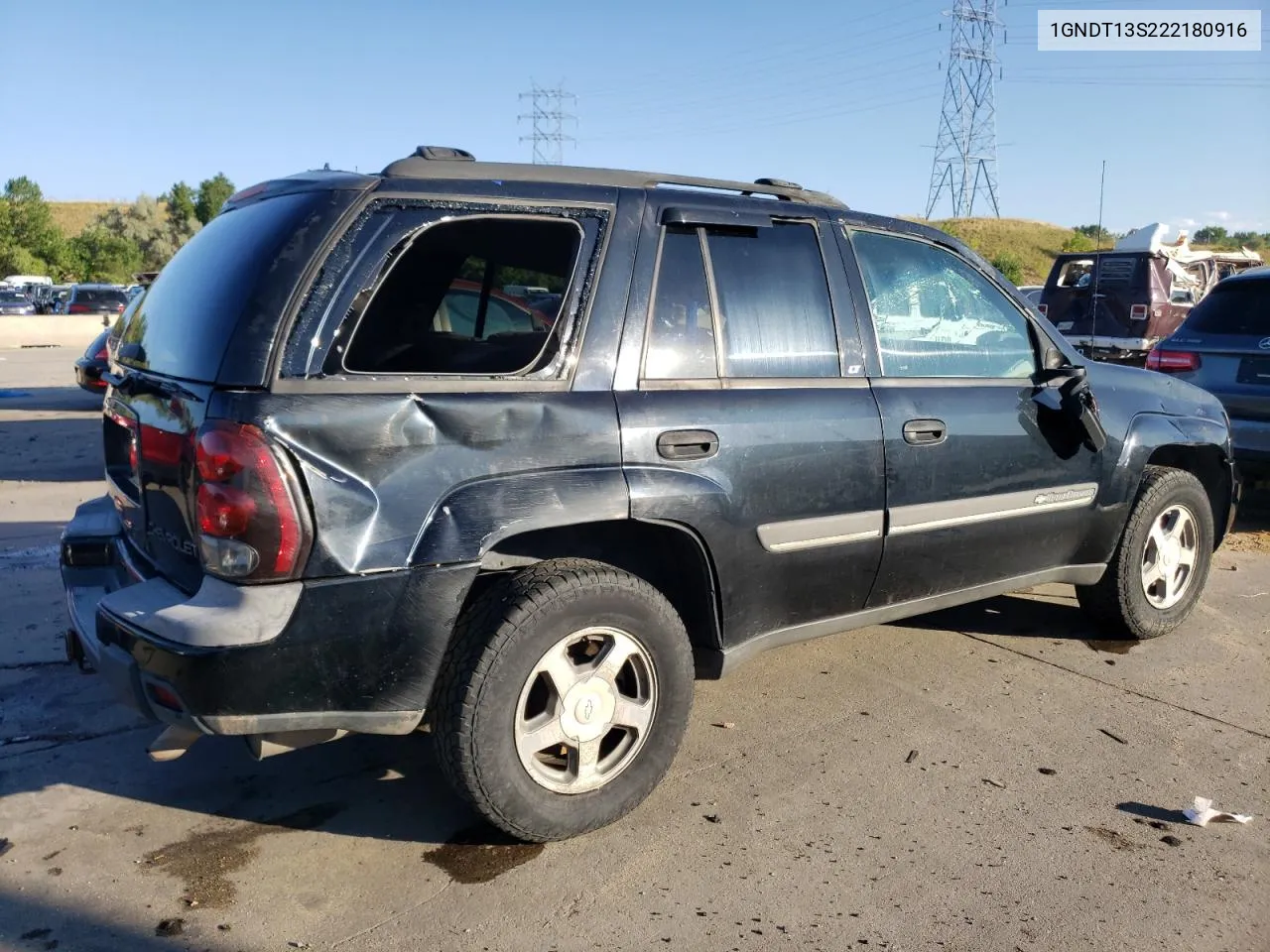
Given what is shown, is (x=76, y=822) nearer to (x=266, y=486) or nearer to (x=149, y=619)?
(x=149, y=619)

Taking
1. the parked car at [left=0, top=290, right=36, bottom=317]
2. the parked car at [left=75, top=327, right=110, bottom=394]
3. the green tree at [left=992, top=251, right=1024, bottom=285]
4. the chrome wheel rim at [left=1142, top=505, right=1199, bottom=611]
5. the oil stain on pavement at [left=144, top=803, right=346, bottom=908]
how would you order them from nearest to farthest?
the oil stain on pavement at [left=144, top=803, right=346, bottom=908] → the chrome wheel rim at [left=1142, top=505, right=1199, bottom=611] → the parked car at [left=75, top=327, right=110, bottom=394] → the parked car at [left=0, top=290, right=36, bottom=317] → the green tree at [left=992, top=251, right=1024, bottom=285]

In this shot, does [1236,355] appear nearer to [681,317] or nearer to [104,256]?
[681,317]

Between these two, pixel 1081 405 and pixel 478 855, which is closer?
pixel 478 855

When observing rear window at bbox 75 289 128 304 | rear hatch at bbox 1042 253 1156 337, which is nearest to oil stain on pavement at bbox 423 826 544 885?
rear hatch at bbox 1042 253 1156 337

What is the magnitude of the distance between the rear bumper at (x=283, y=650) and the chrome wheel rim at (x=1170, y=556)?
3.48m

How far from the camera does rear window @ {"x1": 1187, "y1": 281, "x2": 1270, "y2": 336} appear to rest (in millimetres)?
7086

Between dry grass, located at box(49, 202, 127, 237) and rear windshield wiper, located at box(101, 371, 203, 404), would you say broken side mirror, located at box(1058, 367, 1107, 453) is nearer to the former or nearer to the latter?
rear windshield wiper, located at box(101, 371, 203, 404)

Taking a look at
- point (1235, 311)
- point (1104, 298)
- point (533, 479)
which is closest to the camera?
point (533, 479)

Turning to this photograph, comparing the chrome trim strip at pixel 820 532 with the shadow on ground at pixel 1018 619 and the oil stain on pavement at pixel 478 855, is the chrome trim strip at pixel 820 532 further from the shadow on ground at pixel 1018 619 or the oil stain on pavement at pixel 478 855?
the shadow on ground at pixel 1018 619

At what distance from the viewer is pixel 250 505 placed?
8.66 ft

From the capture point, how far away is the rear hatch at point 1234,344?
6.91m

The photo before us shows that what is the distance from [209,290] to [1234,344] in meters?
6.58

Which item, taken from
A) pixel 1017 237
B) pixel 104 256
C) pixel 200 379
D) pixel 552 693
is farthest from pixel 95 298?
pixel 1017 237

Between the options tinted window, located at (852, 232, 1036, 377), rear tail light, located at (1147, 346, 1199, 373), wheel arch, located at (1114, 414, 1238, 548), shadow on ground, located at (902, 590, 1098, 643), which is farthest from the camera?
rear tail light, located at (1147, 346, 1199, 373)
